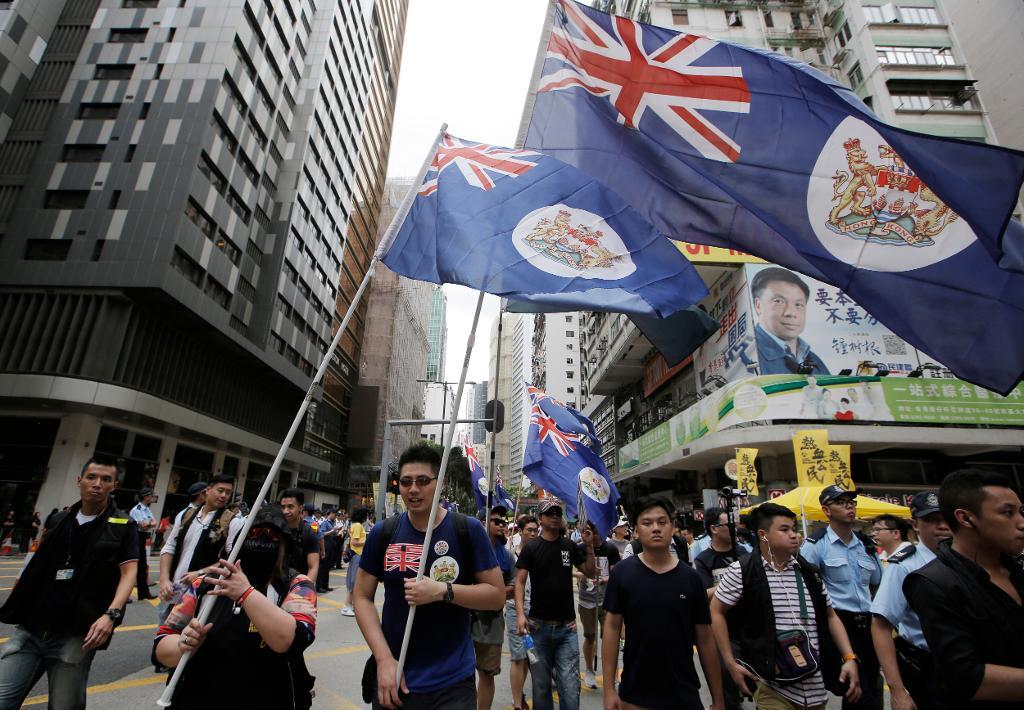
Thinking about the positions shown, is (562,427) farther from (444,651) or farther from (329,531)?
(329,531)

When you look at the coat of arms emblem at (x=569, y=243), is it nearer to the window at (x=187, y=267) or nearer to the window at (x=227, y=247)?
the window at (x=187, y=267)

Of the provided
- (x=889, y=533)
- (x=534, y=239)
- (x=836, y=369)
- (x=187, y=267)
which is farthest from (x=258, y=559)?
(x=187, y=267)

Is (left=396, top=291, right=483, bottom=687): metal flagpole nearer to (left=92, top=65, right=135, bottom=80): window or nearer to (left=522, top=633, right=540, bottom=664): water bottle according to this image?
(left=522, top=633, right=540, bottom=664): water bottle

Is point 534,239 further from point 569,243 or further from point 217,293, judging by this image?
point 217,293

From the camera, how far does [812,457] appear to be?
41.4 ft

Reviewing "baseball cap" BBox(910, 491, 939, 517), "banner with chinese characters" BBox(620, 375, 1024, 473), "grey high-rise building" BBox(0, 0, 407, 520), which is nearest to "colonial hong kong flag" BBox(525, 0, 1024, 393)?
"baseball cap" BBox(910, 491, 939, 517)

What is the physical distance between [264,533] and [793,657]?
3130 mm

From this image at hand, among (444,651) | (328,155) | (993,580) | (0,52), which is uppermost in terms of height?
(328,155)

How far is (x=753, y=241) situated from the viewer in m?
3.84

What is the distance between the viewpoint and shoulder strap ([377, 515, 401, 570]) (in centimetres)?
274

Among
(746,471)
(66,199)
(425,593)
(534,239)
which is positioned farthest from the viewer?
(66,199)

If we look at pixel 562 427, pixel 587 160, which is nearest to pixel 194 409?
pixel 562 427

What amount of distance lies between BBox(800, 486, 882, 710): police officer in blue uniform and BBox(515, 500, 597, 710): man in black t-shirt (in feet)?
7.10

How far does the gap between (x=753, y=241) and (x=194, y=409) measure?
2706cm
